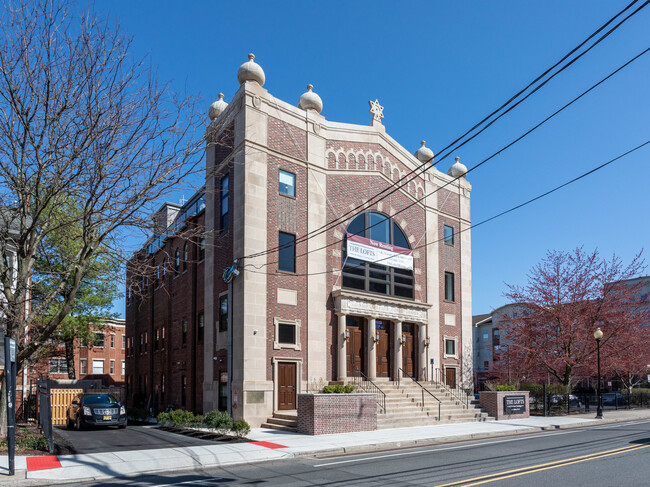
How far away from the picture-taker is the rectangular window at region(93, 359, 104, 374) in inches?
2414

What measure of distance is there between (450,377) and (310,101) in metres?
17.1

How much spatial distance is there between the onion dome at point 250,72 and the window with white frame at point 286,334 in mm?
10394

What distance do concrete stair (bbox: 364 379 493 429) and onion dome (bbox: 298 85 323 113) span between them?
13.4 meters

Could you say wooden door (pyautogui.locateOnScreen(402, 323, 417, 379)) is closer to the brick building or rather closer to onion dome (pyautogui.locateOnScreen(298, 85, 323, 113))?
the brick building

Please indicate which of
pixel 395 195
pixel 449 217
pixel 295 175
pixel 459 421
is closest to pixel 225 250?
pixel 295 175

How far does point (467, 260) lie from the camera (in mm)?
34906

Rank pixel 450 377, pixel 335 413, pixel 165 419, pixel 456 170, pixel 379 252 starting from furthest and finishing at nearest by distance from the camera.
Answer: pixel 456 170 < pixel 450 377 < pixel 379 252 < pixel 165 419 < pixel 335 413

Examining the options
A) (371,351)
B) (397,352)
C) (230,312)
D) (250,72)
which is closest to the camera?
(230,312)

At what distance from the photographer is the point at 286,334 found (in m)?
24.0

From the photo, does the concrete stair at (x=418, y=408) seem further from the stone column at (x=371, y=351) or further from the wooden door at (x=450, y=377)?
the wooden door at (x=450, y=377)

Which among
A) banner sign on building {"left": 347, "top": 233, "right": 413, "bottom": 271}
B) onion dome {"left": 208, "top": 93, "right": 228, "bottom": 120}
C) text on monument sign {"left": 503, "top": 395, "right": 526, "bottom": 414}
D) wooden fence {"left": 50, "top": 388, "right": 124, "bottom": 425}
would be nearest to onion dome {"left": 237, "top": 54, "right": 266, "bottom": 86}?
onion dome {"left": 208, "top": 93, "right": 228, "bottom": 120}

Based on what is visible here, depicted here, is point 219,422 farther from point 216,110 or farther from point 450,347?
point 450,347

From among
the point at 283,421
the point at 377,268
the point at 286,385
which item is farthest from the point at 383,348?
the point at 283,421

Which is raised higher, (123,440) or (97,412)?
(97,412)
